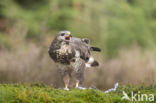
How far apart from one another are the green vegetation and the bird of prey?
16.1 metres

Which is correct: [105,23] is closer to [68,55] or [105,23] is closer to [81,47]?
[81,47]

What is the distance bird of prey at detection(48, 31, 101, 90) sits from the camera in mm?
7487

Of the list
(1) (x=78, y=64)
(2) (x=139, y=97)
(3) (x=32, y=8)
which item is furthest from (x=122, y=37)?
(2) (x=139, y=97)

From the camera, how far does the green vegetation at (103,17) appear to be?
25.1 metres

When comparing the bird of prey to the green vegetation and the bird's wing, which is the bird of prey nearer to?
the bird's wing

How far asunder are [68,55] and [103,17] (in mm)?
19757

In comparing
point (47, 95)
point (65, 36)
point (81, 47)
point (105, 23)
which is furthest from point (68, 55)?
point (105, 23)

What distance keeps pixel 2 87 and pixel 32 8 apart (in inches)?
871

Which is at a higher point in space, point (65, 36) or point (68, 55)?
point (65, 36)

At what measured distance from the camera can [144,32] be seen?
2650cm

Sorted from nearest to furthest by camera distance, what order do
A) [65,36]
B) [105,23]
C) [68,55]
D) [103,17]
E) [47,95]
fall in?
1. [47,95]
2. [65,36]
3. [68,55]
4. [105,23]
5. [103,17]

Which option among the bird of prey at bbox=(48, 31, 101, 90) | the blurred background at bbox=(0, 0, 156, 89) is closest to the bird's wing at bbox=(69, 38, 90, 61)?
the bird of prey at bbox=(48, 31, 101, 90)

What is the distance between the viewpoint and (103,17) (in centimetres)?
2711

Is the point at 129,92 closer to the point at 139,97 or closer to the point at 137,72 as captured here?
the point at 139,97
